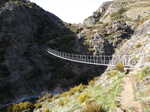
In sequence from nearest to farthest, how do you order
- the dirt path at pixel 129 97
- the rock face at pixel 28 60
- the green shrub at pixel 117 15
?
the dirt path at pixel 129 97, the rock face at pixel 28 60, the green shrub at pixel 117 15

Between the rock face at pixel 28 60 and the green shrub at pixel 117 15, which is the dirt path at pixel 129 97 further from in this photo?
the green shrub at pixel 117 15

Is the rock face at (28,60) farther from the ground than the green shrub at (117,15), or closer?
closer

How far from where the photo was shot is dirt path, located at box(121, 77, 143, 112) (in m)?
9.23

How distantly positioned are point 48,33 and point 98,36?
1301cm

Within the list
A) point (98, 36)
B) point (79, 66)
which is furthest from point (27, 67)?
point (98, 36)

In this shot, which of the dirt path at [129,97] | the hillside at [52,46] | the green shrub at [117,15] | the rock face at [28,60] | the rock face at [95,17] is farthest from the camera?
the rock face at [95,17]

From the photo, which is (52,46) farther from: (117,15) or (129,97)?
(129,97)

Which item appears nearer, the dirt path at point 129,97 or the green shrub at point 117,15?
the dirt path at point 129,97

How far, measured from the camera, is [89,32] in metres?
47.5

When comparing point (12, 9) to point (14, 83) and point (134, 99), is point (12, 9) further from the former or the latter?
point (134, 99)

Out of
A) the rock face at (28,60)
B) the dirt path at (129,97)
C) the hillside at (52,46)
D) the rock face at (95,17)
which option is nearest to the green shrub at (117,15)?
the rock face at (95,17)

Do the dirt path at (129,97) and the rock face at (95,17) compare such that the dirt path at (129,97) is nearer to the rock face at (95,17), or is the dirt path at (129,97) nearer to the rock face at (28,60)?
the rock face at (28,60)

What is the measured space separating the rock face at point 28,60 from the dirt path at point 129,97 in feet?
80.9

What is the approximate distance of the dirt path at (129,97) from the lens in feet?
30.3
